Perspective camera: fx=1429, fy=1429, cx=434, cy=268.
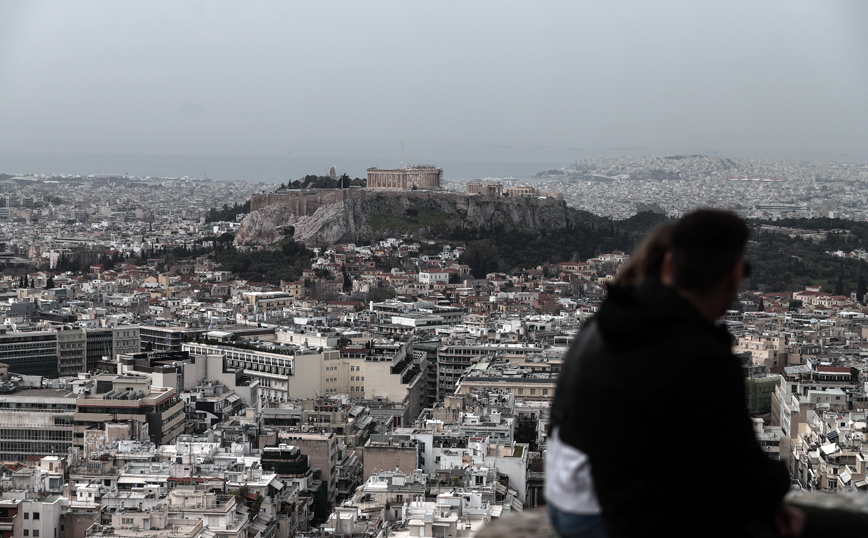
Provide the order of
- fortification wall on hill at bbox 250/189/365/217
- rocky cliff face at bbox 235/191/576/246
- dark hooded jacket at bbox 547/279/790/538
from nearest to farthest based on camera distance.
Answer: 1. dark hooded jacket at bbox 547/279/790/538
2. rocky cliff face at bbox 235/191/576/246
3. fortification wall on hill at bbox 250/189/365/217

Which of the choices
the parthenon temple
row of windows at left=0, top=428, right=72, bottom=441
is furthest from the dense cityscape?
the parthenon temple

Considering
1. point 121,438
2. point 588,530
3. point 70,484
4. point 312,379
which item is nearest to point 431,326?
point 312,379

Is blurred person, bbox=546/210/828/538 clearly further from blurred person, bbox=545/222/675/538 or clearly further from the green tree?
the green tree

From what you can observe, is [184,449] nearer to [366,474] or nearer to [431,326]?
[366,474]

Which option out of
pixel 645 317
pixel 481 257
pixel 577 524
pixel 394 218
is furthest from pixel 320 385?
pixel 394 218

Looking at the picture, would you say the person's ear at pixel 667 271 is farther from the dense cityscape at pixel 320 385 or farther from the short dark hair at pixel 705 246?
the dense cityscape at pixel 320 385

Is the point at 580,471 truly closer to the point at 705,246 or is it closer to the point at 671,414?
the point at 671,414
